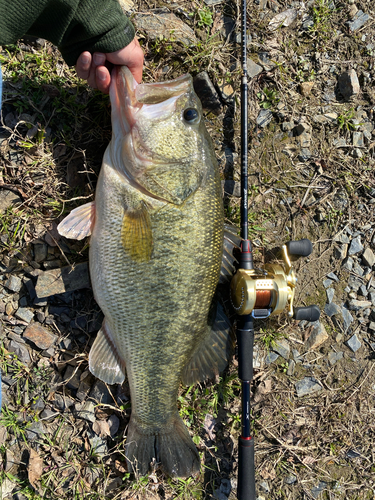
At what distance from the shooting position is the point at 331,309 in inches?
127

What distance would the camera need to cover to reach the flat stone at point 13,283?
102 inches

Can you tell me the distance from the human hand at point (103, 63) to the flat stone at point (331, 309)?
2.56 metres

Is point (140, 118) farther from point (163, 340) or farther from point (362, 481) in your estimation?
point (362, 481)

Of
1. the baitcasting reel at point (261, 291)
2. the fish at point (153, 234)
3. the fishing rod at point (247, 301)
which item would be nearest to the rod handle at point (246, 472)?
the fishing rod at point (247, 301)

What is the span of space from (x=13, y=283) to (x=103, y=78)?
1.60 meters

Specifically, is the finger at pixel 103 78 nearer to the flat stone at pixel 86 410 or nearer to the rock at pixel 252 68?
the rock at pixel 252 68

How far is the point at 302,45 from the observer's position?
321 cm

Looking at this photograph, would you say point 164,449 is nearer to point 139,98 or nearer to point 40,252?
point 40,252

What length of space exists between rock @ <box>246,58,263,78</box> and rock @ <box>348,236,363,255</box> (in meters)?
1.75

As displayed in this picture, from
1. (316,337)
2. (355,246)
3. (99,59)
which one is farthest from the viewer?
(355,246)

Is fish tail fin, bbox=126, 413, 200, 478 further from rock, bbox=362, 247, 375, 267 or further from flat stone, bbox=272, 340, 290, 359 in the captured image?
rock, bbox=362, 247, 375, 267

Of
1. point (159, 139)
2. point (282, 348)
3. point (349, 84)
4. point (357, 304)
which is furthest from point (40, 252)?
point (349, 84)

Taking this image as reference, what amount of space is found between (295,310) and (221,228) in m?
1.00

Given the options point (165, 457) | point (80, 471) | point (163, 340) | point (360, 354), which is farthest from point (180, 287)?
point (360, 354)
